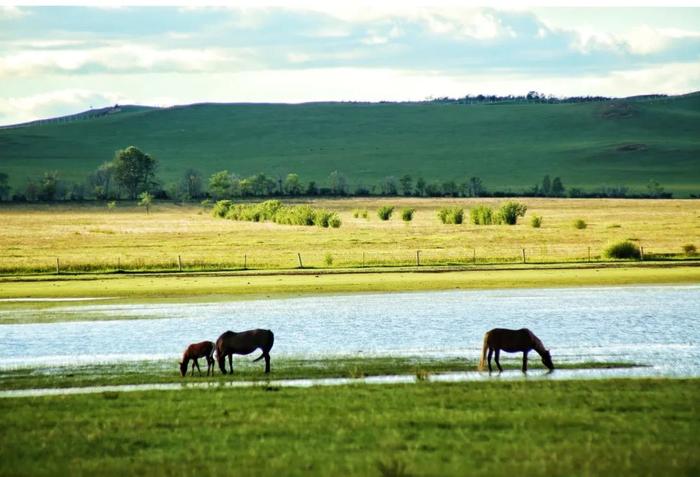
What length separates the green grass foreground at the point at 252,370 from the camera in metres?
22.0

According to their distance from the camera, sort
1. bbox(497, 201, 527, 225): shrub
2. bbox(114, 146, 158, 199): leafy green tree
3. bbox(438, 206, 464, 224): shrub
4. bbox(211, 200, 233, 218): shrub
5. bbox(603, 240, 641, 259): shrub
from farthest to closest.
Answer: bbox(114, 146, 158, 199): leafy green tree → bbox(211, 200, 233, 218): shrub → bbox(438, 206, 464, 224): shrub → bbox(497, 201, 527, 225): shrub → bbox(603, 240, 641, 259): shrub

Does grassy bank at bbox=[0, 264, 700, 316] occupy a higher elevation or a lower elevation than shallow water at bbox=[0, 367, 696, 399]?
lower

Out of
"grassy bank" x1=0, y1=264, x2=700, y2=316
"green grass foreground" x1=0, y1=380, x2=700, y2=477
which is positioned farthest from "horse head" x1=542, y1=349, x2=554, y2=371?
"grassy bank" x1=0, y1=264, x2=700, y2=316

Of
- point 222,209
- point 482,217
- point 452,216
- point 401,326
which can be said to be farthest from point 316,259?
point 222,209

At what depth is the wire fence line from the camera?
2222 inches

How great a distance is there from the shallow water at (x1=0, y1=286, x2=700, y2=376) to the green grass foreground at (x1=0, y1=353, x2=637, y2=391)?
106 centimetres

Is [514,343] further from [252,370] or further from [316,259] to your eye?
[316,259]

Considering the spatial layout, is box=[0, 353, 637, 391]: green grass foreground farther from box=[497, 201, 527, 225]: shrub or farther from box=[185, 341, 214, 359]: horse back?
box=[497, 201, 527, 225]: shrub

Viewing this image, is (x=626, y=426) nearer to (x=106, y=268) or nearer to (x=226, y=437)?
(x=226, y=437)

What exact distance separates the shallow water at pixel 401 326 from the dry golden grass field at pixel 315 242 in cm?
1631

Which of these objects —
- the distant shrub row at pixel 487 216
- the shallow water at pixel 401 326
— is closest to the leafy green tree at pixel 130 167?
the distant shrub row at pixel 487 216

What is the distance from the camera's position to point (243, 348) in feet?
75.4

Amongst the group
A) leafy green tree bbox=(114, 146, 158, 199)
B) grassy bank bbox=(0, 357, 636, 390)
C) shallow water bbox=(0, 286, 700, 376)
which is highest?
leafy green tree bbox=(114, 146, 158, 199)

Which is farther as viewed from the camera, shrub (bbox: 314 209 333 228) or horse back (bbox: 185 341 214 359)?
shrub (bbox: 314 209 333 228)
